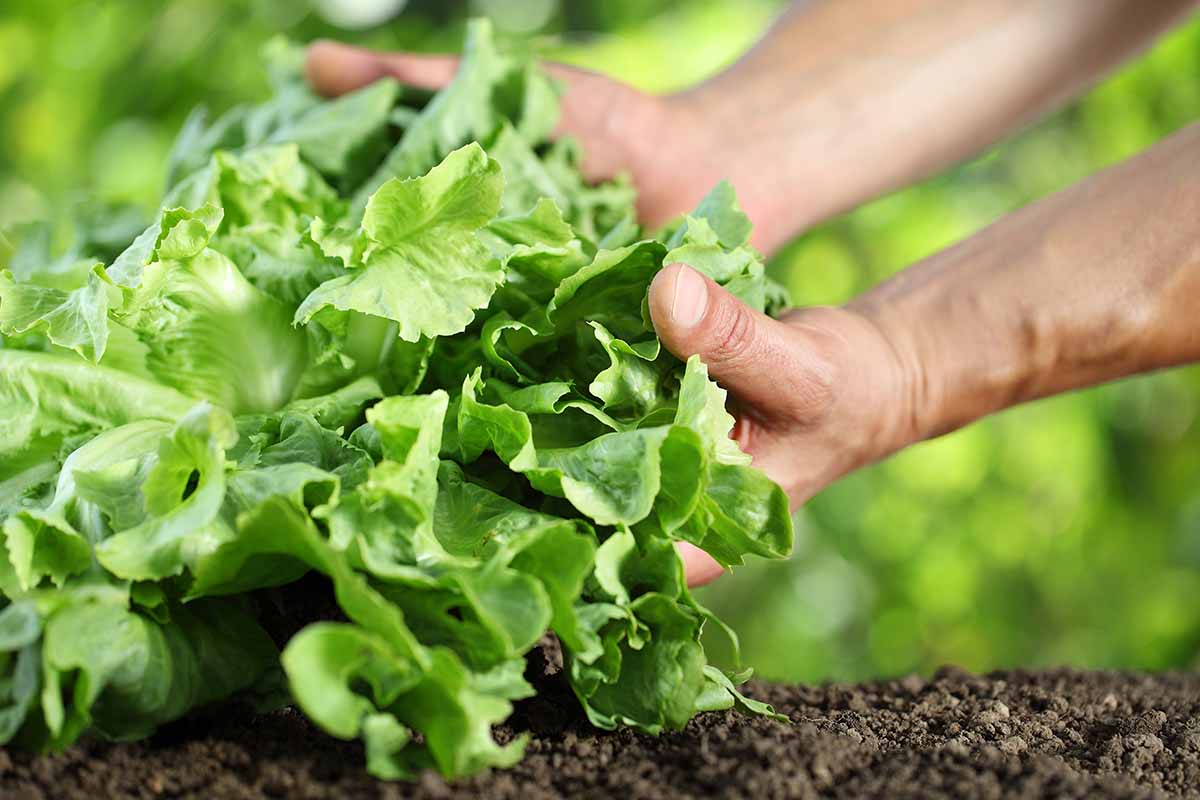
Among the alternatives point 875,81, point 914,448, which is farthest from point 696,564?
point 914,448

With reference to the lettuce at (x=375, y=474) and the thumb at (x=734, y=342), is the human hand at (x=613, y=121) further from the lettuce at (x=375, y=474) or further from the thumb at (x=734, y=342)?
the thumb at (x=734, y=342)

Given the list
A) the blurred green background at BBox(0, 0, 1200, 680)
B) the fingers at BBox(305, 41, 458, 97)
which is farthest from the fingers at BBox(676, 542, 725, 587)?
the blurred green background at BBox(0, 0, 1200, 680)

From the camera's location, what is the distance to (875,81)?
330 cm

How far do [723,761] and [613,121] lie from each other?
73.1 inches

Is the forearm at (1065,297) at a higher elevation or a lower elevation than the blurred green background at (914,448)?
higher

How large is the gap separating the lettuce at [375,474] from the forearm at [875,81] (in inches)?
45.6

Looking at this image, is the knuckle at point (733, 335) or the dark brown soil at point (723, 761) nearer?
the dark brown soil at point (723, 761)

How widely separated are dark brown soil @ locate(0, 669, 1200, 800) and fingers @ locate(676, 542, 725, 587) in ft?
1.15

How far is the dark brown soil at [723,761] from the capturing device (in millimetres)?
1476

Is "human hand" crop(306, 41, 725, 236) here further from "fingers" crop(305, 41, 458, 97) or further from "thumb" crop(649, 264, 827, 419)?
"thumb" crop(649, 264, 827, 419)

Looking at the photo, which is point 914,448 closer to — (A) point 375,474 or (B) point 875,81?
(B) point 875,81

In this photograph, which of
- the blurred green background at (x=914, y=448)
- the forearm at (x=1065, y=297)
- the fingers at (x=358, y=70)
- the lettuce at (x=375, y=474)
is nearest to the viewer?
the lettuce at (x=375, y=474)

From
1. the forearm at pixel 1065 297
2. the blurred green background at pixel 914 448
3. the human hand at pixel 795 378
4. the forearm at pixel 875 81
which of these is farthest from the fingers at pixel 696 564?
the blurred green background at pixel 914 448

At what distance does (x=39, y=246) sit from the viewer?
266 centimetres
